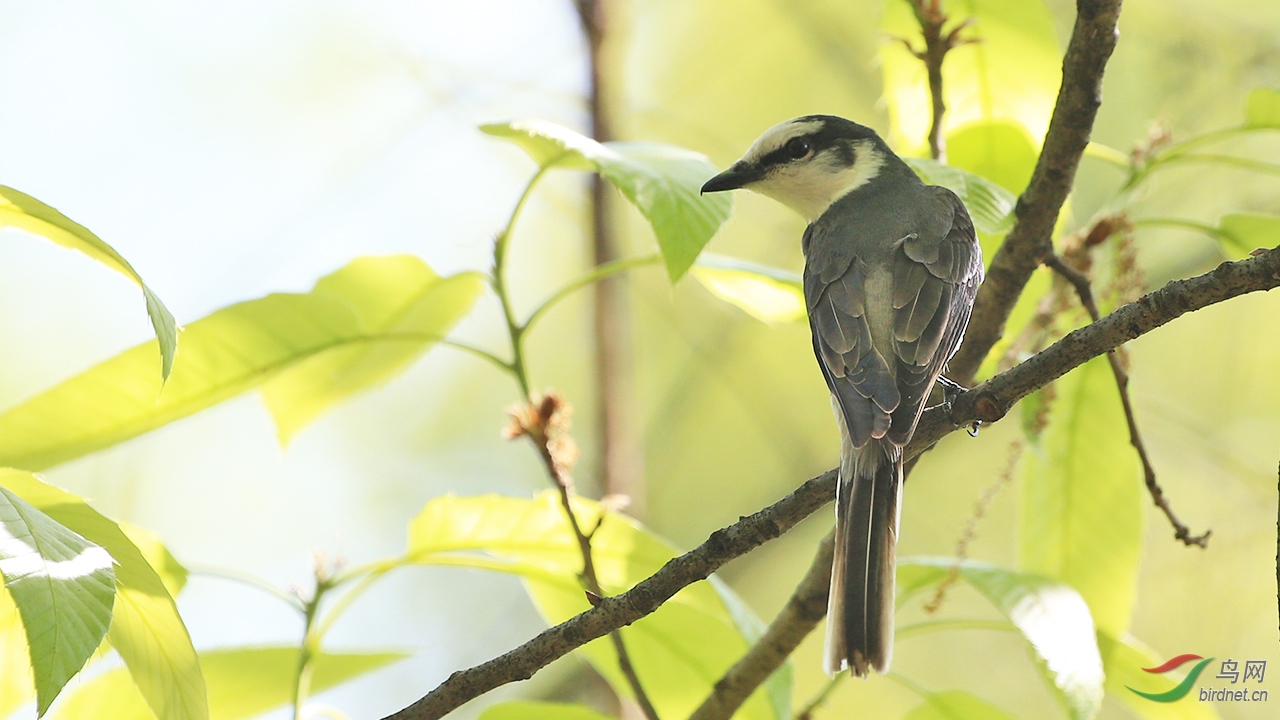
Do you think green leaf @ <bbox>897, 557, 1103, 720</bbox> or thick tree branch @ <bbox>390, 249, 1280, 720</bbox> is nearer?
thick tree branch @ <bbox>390, 249, 1280, 720</bbox>

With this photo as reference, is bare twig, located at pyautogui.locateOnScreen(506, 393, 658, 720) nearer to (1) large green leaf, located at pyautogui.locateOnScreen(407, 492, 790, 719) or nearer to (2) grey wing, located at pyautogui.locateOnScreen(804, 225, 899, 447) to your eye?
(1) large green leaf, located at pyautogui.locateOnScreen(407, 492, 790, 719)

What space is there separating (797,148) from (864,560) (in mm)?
1569

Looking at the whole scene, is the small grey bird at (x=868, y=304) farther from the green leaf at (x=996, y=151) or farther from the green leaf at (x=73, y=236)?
the green leaf at (x=73, y=236)

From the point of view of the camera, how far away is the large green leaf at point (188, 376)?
1.96 metres

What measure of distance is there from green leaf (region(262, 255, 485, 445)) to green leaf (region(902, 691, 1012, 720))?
1.26 meters

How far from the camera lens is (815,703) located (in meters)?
2.16

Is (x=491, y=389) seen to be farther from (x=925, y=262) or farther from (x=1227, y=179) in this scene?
(x=925, y=262)

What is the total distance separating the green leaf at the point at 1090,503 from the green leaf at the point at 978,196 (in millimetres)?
770

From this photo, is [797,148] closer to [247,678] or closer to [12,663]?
[247,678]

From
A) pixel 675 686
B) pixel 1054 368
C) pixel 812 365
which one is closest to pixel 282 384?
pixel 675 686

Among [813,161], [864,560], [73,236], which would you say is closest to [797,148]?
[813,161]

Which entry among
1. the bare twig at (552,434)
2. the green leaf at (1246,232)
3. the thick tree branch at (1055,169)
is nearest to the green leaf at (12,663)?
the bare twig at (552,434)

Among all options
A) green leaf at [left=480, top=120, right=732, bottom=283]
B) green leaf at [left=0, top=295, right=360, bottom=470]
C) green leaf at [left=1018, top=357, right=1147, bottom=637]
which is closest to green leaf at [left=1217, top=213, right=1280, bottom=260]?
green leaf at [left=1018, top=357, right=1147, bottom=637]

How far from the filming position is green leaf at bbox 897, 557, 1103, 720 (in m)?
1.76
